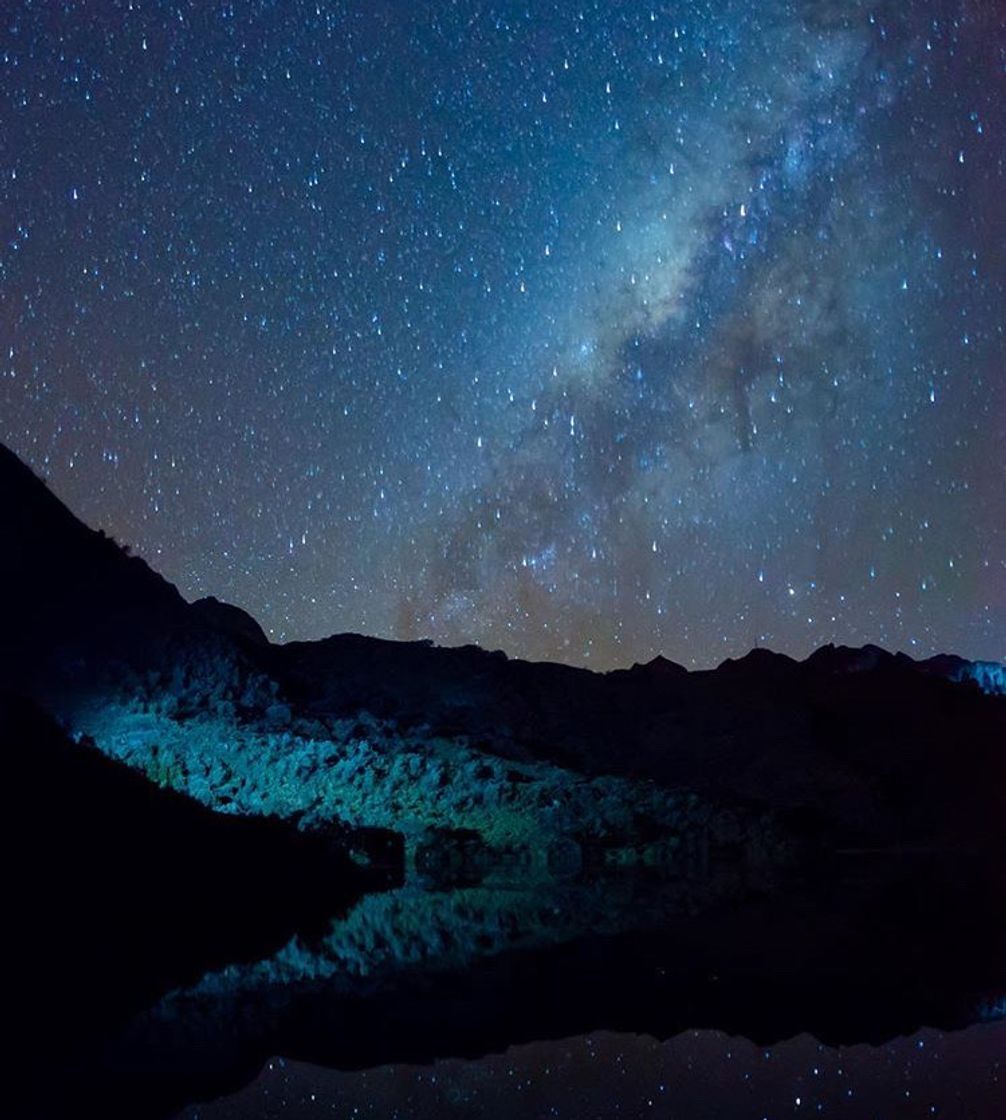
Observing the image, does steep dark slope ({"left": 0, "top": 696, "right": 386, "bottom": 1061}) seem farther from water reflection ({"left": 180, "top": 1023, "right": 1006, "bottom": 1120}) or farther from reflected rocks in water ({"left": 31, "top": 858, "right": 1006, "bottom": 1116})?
water reflection ({"left": 180, "top": 1023, "right": 1006, "bottom": 1120})

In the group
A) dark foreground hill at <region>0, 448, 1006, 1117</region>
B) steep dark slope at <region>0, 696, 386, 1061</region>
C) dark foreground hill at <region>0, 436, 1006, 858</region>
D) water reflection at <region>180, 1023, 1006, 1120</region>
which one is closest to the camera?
water reflection at <region>180, 1023, 1006, 1120</region>

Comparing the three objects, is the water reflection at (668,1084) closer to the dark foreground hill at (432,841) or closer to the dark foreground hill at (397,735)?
the dark foreground hill at (432,841)

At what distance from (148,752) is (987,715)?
2889cm

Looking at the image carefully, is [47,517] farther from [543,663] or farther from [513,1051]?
[513,1051]

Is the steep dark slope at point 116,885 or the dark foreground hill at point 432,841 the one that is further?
the steep dark slope at point 116,885

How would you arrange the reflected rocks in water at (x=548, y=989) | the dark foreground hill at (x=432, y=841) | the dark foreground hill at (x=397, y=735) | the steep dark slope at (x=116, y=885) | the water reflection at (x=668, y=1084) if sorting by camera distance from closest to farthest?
the water reflection at (x=668, y=1084) → the reflected rocks in water at (x=548, y=989) → the dark foreground hill at (x=432, y=841) → the steep dark slope at (x=116, y=885) → the dark foreground hill at (x=397, y=735)

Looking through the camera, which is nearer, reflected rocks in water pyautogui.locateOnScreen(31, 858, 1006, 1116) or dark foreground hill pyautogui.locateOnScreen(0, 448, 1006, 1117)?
reflected rocks in water pyautogui.locateOnScreen(31, 858, 1006, 1116)

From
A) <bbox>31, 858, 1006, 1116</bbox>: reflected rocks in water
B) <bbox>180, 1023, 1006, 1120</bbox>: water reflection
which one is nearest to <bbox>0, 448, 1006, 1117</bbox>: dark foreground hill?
<bbox>31, 858, 1006, 1116</bbox>: reflected rocks in water

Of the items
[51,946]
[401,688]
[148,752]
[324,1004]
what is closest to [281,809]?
[148,752]

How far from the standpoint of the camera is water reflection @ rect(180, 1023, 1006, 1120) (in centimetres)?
361

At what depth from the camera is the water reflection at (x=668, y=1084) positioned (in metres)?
3.61

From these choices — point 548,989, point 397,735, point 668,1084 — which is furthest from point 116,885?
point 397,735

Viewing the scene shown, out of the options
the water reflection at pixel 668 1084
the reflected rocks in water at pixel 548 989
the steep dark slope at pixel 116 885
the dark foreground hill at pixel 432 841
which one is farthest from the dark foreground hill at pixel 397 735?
the water reflection at pixel 668 1084

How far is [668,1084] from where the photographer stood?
4008 millimetres
